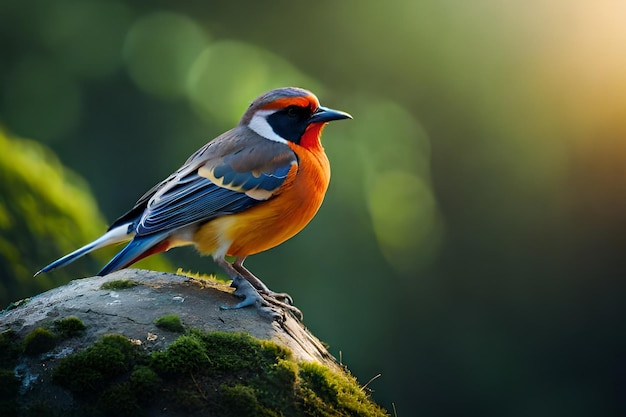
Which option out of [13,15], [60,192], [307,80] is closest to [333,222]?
[307,80]

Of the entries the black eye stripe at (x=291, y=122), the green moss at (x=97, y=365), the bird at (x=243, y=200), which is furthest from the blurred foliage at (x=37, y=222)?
the green moss at (x=97, y=365)

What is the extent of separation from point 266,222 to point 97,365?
4.32 feet

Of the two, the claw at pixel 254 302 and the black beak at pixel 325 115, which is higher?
the black beak at pixel 325 115

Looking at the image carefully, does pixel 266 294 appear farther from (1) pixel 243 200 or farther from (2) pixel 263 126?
(2) pixel 263 126

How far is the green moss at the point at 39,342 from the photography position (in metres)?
3.50

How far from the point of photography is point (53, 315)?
377cm

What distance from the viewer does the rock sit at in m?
3.31

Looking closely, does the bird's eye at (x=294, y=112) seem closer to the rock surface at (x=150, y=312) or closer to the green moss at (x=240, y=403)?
the rock surface at (x=150, y=312)

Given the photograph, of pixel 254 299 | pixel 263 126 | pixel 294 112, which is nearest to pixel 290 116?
pixel 294 112

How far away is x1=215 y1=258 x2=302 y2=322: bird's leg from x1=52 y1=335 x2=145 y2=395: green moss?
0.68m

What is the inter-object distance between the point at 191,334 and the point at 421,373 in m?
4.98

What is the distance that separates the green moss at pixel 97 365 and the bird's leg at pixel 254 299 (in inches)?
26.8

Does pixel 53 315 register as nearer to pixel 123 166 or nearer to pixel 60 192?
pixel 60 192

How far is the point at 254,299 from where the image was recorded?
4133 mm
